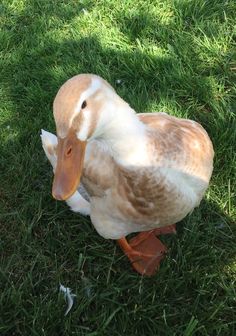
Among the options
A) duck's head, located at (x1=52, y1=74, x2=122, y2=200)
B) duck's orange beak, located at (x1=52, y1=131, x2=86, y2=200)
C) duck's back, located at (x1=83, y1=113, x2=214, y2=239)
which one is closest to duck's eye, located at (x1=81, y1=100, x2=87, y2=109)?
duck's head, located at (x1=52, y1=74, x2=122, y2=200)

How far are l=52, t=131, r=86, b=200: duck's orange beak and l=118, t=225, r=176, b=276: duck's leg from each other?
939mm

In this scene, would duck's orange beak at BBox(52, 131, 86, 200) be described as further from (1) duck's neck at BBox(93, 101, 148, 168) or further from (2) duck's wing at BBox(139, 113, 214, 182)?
(2) duck's wing at BBox(139, 113, 214, 182)

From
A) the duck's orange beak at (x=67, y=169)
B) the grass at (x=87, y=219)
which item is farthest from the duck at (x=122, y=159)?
the grass at (x=87, y=219)

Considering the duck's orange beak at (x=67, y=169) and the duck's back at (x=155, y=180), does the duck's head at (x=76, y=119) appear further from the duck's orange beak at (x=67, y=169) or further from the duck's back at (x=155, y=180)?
the duck's back at (x=155, y=180)

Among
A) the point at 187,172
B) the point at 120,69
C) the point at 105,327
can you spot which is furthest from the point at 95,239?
the point at 120,69

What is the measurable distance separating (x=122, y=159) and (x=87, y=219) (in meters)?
0.91

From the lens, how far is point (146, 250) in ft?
9.45

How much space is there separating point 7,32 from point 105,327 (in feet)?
8.59

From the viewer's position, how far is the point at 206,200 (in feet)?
9.65

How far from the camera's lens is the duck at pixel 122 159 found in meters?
1.88

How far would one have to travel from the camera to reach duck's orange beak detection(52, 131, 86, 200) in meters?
1.91

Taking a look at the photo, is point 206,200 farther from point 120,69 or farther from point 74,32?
point 74,32

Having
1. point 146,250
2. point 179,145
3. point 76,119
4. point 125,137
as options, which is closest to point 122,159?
point 125,137

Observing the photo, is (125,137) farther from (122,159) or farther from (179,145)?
(179,145)
